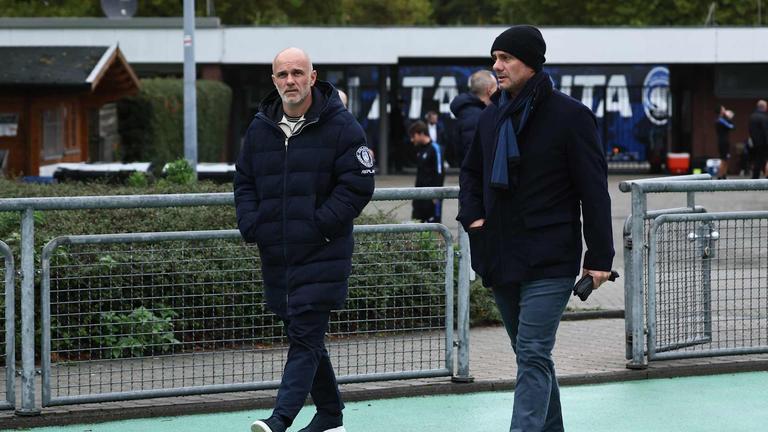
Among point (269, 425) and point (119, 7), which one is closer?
point (269, 425)

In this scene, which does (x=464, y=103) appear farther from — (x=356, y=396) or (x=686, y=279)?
(x=356, y=396)

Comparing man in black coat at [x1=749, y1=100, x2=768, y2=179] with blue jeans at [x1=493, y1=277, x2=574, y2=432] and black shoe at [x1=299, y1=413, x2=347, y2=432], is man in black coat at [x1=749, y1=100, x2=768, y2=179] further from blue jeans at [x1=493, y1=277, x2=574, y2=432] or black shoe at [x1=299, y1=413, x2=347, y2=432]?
blue jeans at [x1=493, y1=277, x2=574, y2=432]

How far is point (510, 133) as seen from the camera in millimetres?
5723

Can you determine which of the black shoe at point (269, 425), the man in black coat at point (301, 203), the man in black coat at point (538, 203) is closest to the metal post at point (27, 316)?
the man in black coat at point (301, 203)

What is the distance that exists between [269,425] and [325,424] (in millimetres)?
623

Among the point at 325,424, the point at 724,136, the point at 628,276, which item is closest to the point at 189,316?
the point at 325,424

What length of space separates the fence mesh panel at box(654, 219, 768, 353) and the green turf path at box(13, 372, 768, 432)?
1.83 ft

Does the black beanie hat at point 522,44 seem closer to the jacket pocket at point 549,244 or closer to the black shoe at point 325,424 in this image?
the jacket pocket at point 549,244

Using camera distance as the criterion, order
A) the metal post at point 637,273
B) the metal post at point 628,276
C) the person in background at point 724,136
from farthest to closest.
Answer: the person in background at point 724,136 → the metal post at point 628,276 → the metal post at point 637,273

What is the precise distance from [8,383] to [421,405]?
2.14m


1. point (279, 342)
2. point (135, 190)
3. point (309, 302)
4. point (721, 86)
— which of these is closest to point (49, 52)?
point (135, 190)

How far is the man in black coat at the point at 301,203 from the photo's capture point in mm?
6043

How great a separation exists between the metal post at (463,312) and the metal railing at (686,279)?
0.99 meters

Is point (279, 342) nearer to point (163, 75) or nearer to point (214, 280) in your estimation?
point (214, 280)
